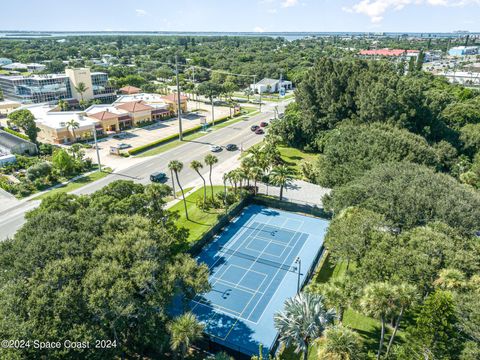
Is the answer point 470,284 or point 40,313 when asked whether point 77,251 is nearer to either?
point 40,313

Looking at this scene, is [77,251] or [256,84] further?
[256,84]

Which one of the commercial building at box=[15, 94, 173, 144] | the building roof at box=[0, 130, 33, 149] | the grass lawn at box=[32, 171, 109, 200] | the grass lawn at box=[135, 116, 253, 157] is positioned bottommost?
the grass lawn at box=[32, 171, 109, 200]

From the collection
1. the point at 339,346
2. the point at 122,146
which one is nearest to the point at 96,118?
the point at 122,146

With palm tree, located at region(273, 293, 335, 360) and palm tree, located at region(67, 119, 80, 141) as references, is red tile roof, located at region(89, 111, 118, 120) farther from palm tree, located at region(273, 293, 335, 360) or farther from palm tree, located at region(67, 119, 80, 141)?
palm tree, located at region(273, 293, 335, 360)

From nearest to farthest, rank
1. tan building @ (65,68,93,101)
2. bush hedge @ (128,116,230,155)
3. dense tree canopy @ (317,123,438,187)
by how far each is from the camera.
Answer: dense tree canopy @ (317,123,438,187) → bush hedge @ (128,116,230,155) → tan building @ (65,68,93,101)

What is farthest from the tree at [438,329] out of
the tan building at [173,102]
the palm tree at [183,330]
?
the tan building at [173,102]

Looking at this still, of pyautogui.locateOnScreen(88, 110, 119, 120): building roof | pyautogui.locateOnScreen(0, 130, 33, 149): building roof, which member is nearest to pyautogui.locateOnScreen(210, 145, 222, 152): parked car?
pyautogui.locateOnScreen(88, 110, 119, 120): building roof

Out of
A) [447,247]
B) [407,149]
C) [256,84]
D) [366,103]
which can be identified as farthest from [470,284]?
[256,84]

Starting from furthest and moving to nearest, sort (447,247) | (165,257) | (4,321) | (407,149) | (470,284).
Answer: (407,149) → (165,257) → (447,247) → (470,284) → (4,321)
